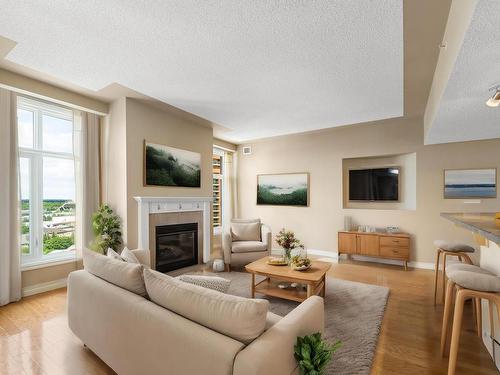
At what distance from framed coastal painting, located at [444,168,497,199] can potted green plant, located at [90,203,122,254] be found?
5537 mm

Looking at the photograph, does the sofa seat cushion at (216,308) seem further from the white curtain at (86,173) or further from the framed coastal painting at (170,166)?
the white curtain at (86,173)

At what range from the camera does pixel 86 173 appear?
12.8 ft

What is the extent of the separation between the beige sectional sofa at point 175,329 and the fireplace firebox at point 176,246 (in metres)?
2.23

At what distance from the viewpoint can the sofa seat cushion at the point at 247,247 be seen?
14.5 feet

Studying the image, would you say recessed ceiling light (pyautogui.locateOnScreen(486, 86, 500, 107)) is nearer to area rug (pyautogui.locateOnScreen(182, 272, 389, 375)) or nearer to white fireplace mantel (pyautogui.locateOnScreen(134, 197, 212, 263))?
area rug (pyautogui.locateOnScreen(182, 272, 389, 375))

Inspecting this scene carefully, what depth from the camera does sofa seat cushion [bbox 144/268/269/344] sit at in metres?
1.21

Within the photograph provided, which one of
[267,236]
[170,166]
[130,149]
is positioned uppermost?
[130,149]

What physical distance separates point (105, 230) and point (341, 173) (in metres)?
4.56

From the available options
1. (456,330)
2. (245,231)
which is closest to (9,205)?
(245,231)

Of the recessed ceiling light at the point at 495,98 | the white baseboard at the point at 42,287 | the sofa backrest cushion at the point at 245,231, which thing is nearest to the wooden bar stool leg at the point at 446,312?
the recessed ceiling light at the point at 495,98

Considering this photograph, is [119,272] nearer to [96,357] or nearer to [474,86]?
[96,357]

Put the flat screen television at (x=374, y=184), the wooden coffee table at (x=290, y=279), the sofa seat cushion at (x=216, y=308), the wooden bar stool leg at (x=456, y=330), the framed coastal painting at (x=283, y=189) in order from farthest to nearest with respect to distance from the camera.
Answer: the framed coastal painting at (x=283, y=189)
the flat screen television at (x=374, y=184)
the wooden coffee table at (x=290, y=279)
the wooden bar stool leg at (x=456, y=330)
the sofa seat cushion at (x=216, y=308)

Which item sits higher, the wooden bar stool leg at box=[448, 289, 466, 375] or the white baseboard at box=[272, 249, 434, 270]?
the wooden bar stool leg at box=[448, 289, 466, 375]

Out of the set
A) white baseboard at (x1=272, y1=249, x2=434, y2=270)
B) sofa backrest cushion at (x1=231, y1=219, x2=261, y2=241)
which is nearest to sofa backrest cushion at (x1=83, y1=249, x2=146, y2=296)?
sofa backrest cushion at (x1=231, y1=219, x2=261, y2=241)
